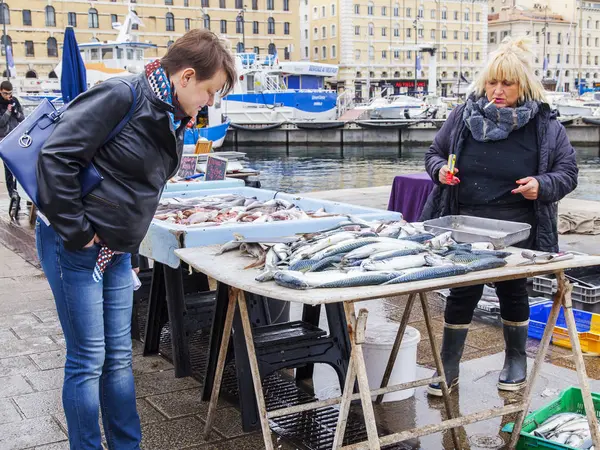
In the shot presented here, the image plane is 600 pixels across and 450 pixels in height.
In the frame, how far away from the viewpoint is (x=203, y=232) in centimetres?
383

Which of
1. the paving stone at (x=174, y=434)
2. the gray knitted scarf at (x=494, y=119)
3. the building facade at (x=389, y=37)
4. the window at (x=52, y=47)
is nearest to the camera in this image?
the paving stone at (x=174, y=434)

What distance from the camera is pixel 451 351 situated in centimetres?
411

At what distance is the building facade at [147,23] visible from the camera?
70250 mm

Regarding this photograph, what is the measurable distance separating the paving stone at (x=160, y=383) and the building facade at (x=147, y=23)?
61199mm

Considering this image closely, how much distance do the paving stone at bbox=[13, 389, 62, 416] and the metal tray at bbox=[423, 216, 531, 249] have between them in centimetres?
218

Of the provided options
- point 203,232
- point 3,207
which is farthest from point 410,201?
point 3,207

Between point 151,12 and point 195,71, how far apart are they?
77.4 meters

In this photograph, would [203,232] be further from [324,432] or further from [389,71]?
[389,71]

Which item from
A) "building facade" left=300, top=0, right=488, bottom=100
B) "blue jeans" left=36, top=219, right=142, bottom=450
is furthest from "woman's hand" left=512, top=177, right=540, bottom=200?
"building facade" left=300, top=0, right=488, bottom=100

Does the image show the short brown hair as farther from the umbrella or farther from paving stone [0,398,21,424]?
the umbrella

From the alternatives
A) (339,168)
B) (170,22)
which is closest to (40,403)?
(339,168)

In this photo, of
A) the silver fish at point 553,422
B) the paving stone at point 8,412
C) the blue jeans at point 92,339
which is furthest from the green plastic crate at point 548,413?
the paving stone at point 8,412

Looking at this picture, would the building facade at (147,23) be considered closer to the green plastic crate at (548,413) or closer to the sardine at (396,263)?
the green plastic crate at (548,413)

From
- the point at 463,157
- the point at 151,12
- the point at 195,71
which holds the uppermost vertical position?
the point at 151,12
